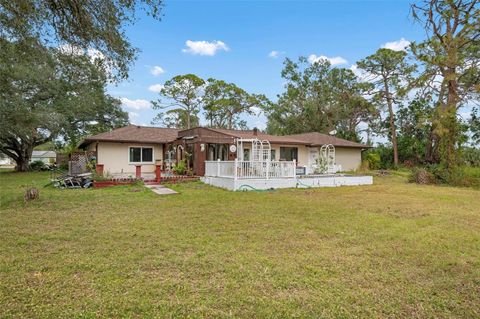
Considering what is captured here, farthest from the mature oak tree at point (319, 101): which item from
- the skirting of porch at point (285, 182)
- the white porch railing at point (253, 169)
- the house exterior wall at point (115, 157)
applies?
the house exterior wall at point (115, 157)

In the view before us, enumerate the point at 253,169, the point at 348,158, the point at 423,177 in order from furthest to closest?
the point at 348,158, the point at 423,177, the point at 253,169

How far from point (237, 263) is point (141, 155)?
1556 centimetres

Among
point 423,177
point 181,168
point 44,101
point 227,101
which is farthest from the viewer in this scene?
point 227,101

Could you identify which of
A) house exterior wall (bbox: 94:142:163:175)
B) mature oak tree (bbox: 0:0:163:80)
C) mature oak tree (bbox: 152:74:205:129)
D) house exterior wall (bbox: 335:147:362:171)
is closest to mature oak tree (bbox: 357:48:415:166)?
house exterior wall (bbox: 335:147:362:171)

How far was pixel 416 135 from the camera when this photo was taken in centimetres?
2717

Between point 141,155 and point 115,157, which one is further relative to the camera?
point 141,155

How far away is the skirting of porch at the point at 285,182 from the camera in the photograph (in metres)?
11.9

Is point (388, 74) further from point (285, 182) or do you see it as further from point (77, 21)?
point (77, 21)

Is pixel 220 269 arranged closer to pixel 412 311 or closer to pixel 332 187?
pixel 412 311

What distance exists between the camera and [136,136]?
18000 mm

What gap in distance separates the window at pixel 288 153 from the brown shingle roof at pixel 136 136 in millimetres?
7149

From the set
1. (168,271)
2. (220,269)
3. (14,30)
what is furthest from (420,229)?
(14,30)

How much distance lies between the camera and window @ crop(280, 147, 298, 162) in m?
20.0

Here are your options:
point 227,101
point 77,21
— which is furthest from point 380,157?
point 77,21
